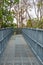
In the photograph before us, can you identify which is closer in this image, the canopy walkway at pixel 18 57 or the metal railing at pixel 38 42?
the metal railing at pixel 38 42

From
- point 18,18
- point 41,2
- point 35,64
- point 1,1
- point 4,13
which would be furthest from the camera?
point 18,18

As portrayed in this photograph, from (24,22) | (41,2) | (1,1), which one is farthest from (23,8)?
(1,1)

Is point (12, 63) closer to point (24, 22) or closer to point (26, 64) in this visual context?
point (26, 64)

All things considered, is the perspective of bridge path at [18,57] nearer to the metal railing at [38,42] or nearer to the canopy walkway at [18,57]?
the canopy walkway at [18,57]

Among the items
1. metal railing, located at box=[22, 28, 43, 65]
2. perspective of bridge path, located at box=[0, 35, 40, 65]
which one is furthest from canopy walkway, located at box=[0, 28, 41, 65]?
metal railing, located at box=[22, 28, 43, 65]

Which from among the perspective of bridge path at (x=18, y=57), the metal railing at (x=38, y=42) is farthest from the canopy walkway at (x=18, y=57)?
the metal railing at (x=38, y=42)

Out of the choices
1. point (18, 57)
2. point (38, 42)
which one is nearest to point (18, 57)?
point (18, 57)

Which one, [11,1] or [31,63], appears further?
[11,1]

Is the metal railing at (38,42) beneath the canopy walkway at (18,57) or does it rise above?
above

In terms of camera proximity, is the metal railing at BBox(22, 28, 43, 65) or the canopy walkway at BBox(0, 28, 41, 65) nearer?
the metal railing at BBox(22, 28, 43, 65)

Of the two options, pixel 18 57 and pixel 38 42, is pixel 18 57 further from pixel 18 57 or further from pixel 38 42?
pixel 38 42

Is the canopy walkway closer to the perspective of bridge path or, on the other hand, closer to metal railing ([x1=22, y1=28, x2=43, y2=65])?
the perspective of bridge path

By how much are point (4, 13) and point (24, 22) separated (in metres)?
35.1

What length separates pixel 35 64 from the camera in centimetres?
1035
